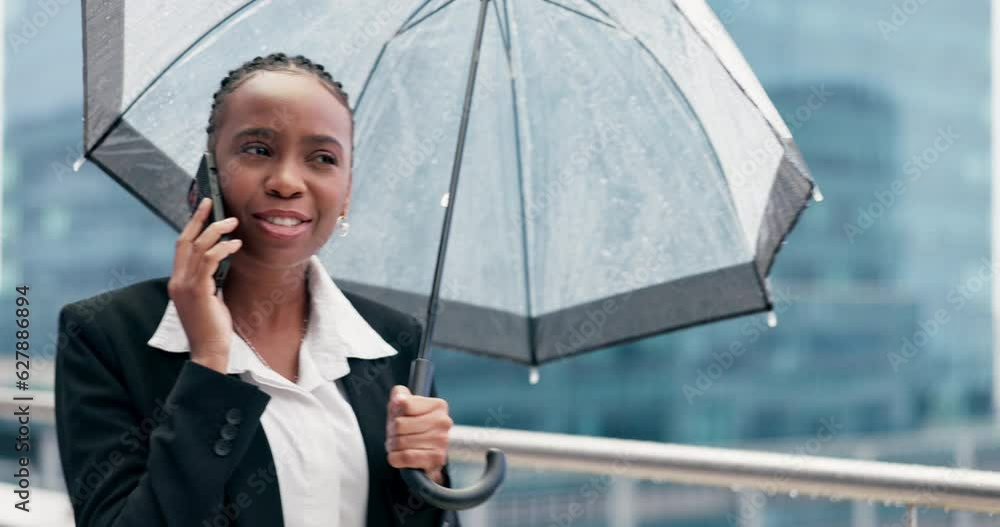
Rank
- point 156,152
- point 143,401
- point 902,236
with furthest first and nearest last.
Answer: point 902,236
point 156,152
point 143,401

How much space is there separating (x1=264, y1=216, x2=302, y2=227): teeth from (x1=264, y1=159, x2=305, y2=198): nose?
24mm

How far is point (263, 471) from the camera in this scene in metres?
1.06

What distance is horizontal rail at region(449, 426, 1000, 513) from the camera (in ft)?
5.62

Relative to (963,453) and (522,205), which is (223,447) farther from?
(963,453)

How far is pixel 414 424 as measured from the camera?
112cm

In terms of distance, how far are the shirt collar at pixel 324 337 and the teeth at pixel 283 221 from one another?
13cm

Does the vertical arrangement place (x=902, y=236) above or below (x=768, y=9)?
below

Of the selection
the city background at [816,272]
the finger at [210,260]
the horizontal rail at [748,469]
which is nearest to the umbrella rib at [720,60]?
the horizontal rail at [748,469]

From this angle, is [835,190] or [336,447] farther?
[835,190]

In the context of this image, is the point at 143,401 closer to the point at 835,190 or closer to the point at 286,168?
the point at 286,168

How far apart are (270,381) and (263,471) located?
9 cm

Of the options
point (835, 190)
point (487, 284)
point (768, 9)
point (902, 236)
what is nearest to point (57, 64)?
point (768, 9)

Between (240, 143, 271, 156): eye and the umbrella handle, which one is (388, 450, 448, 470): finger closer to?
the umbrella handle

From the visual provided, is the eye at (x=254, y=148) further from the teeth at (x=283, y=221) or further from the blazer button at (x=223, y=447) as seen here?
the blazer button at (x=223, y=447)
